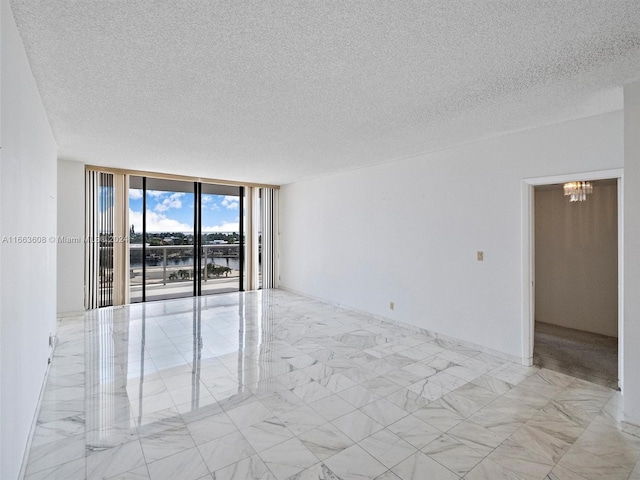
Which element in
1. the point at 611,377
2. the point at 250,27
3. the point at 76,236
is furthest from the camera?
the point at 76,236

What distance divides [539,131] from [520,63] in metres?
1.63

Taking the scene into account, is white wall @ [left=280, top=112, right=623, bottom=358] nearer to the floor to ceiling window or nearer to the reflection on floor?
the reflection on floor

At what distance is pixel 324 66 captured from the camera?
230 centimetres

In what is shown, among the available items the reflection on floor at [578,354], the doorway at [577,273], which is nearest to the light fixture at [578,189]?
the doorway at [577,273]

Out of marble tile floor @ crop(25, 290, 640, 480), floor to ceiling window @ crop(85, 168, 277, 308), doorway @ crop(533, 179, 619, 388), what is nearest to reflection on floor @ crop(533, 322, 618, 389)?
doorway @ crop(533, 179, 619, 388)

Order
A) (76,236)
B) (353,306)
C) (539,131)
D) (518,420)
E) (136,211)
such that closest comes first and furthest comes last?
(518,420) < (539,131) < (76,236) < (353,306) < (136,211)

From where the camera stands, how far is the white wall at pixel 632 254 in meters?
2.44

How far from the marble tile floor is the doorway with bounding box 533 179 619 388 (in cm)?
139

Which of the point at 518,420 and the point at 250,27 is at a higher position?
→ the point at 250,27

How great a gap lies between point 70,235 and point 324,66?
5.21m

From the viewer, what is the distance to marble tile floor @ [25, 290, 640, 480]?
2.07 meters

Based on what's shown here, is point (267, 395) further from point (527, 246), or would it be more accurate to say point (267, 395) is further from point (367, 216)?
point (367, 216)

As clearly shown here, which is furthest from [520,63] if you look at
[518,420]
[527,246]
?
[518,420]

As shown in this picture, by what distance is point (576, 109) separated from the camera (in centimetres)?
305
